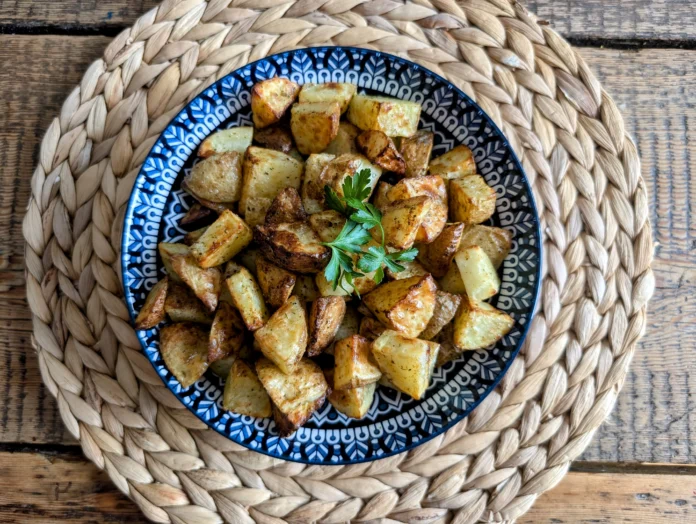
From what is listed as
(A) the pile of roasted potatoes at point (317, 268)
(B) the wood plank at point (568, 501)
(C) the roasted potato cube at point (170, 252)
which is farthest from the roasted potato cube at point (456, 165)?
(B) the wood plank at point (568, 501)

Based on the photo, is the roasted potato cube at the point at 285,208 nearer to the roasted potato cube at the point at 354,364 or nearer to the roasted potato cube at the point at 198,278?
the roasted potato cube at the point at 198,278

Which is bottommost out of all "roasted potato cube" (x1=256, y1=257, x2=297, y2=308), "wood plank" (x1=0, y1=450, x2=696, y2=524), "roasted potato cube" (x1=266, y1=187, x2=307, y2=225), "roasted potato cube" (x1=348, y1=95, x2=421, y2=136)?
"wood plank" (x1=0, y1=450, x2=696, y2=524)

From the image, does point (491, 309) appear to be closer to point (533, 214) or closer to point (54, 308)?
point (533, 214)

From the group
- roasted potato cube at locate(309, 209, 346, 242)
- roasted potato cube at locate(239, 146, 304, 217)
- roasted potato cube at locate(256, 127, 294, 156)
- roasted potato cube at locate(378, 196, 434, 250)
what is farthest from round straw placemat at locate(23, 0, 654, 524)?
roasted potato cube at locate(309, 209, 346, 242)

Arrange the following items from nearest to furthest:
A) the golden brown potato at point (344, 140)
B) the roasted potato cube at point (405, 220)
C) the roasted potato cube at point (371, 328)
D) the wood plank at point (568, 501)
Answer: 1. the roasted potato cube at point (405, 220)
2. the roasted potato cube at point (371, 328)
3. the golden brown potato at point (344, 140)
4. the wood plank at point (568, 501)

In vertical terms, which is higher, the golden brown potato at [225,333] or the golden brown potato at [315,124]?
the golden brown potato at [315,124]

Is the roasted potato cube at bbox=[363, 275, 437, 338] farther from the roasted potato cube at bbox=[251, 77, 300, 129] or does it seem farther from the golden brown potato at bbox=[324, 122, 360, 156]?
the roasted potato cube at bbox=[251, 77, 300, 129]

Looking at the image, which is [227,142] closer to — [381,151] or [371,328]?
[381,151]
